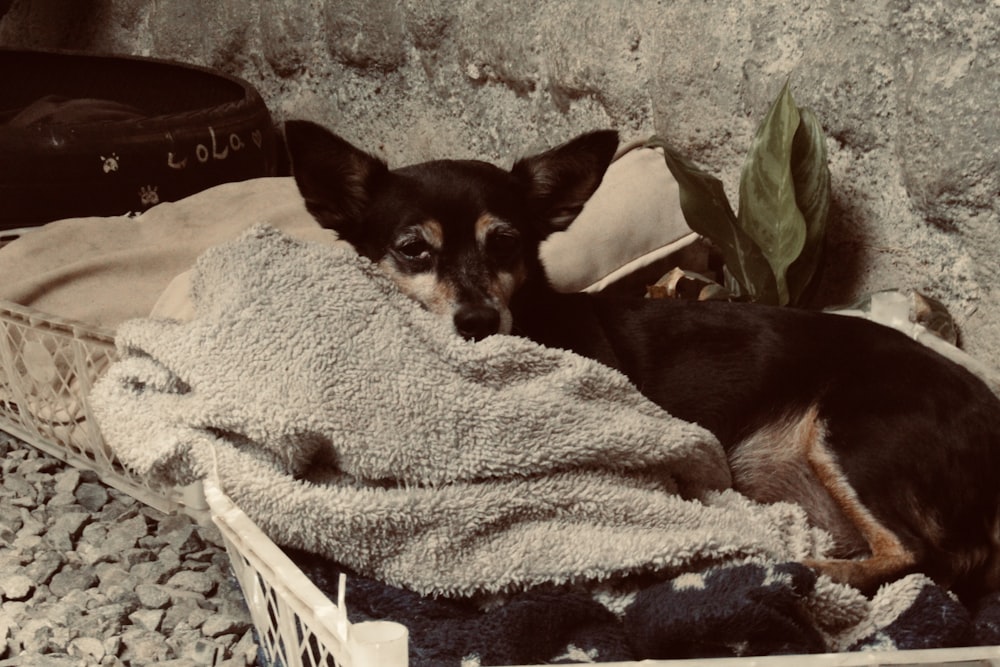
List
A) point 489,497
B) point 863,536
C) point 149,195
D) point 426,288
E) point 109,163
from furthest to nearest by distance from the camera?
point 149,195, point 109,163, point 426,288, point 863,536, point 489,497

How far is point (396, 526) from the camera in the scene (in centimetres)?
128

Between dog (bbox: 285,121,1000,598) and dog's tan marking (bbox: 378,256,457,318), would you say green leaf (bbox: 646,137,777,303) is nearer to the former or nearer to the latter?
dog (bbox: 285,121,1000,598)

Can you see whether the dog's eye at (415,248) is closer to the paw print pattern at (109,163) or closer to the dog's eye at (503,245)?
the dog's eye at (503,245)

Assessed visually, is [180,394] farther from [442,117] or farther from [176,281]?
[442,117]

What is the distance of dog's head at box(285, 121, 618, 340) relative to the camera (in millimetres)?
1702

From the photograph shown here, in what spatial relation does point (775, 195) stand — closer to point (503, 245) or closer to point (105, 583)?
point (503, 245)

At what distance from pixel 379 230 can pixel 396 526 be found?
0.69 metres

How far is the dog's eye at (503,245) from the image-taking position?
1.78 m

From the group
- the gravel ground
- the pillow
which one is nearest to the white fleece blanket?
the gravel ground

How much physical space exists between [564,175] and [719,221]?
370 millimetres

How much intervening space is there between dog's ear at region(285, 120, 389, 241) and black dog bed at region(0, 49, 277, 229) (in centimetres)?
130

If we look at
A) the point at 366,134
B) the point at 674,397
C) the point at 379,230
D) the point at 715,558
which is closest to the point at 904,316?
the point at 674,397

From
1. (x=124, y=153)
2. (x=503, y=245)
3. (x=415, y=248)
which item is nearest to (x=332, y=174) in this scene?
(x=415, y=248)

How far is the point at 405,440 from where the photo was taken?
1.31 m
